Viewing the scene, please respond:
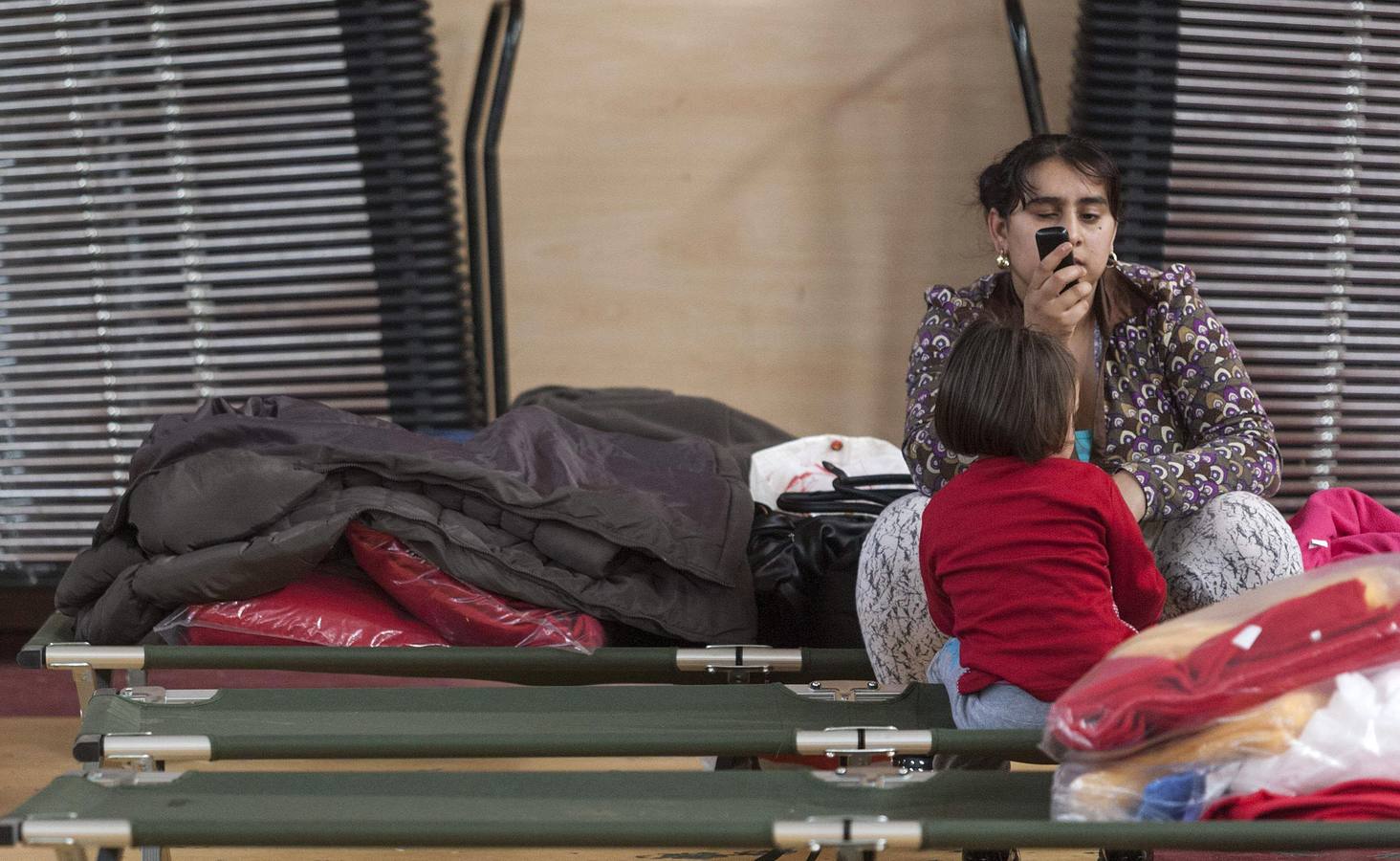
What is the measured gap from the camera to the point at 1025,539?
52.8 inches

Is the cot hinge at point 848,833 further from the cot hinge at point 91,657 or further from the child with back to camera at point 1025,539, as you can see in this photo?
the cot hinge at point 91,657

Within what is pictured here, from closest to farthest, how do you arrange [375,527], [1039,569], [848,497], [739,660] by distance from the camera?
[1039,569], [739,660], [375,527], [848,497]

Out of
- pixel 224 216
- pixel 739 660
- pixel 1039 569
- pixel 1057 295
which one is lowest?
pixel 739 660

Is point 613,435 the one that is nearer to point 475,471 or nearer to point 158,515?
point 475,471

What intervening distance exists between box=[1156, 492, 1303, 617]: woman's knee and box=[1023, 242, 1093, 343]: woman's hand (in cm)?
30

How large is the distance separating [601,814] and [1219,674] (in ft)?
1.88

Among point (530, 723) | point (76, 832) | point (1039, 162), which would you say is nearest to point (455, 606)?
point (530, 723)

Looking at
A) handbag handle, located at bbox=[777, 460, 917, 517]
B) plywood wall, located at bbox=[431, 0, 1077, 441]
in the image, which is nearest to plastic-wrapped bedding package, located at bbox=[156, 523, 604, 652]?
handbag handle, located at bbox=[777, 460, 917, 517]

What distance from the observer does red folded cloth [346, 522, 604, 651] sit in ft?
6.11

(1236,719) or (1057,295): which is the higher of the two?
(1057,295)

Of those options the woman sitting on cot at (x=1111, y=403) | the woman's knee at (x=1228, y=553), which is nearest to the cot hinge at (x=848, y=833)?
the woman sitting on cot at (x=1111, y=403)

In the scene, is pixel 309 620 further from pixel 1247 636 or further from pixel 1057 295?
pixel 1247 636

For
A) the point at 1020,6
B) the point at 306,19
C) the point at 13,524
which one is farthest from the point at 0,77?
the point at 1020,6

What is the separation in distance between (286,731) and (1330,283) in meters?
2.18
